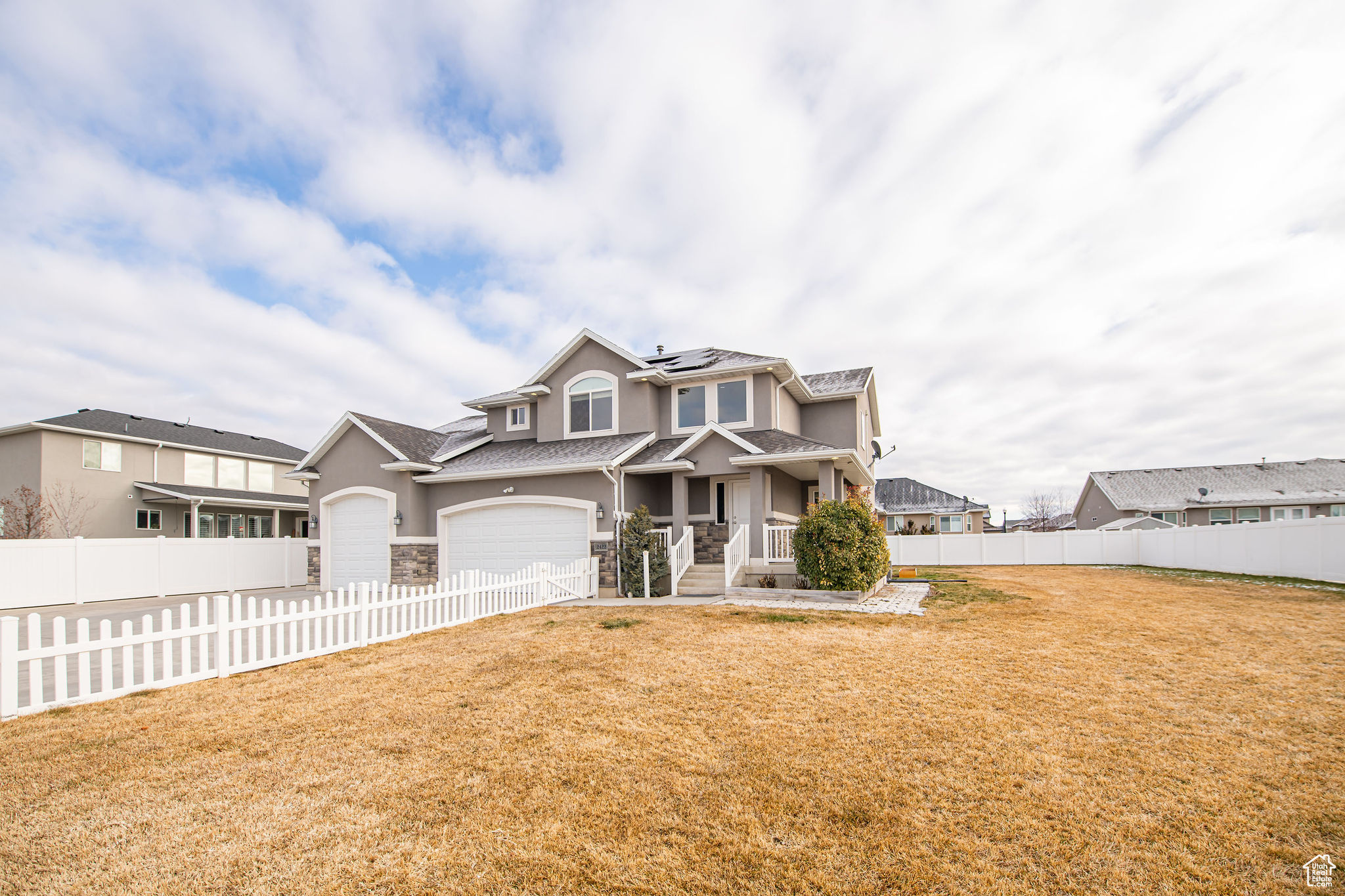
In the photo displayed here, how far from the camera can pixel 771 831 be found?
354 centimetres

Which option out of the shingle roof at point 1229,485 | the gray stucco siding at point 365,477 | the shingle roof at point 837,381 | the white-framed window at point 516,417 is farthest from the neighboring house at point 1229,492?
the gray stucco siding at point 365,477

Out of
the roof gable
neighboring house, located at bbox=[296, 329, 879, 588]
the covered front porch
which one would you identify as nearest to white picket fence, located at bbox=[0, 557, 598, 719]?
neighboring house, located at bbox=[296, 329, 879, 588]

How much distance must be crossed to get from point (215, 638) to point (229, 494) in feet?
76.8

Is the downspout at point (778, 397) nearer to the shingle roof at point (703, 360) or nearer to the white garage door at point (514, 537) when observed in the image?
the shingle roof at point (703, 360)

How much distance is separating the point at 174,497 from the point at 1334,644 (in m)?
33.3

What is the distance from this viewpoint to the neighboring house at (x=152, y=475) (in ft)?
76.3

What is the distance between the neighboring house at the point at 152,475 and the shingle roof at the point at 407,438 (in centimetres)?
1153

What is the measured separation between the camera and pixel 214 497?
2580 centimetres

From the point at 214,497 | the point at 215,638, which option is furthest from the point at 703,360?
the point at 214,497

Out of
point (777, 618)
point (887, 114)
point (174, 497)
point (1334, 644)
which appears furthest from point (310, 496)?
point (1334, 644)

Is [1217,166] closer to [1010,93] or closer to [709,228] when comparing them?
[1010,93]

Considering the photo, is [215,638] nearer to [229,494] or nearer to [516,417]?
[516,417]

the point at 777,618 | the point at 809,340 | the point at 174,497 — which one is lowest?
the point at 777,618

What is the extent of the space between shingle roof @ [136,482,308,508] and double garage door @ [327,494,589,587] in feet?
36.2
